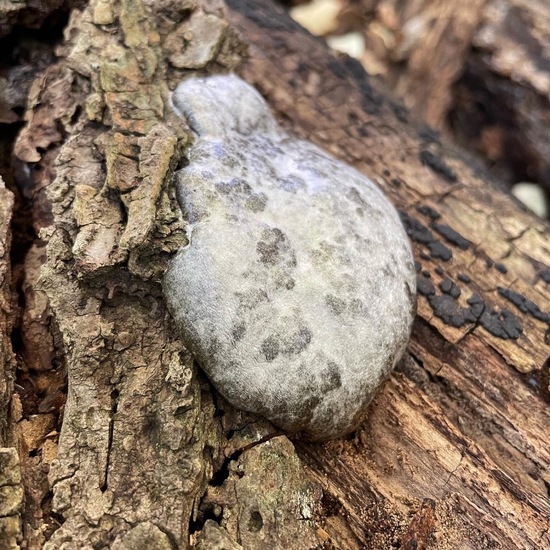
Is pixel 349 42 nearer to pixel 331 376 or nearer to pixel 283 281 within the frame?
pixel 283 281

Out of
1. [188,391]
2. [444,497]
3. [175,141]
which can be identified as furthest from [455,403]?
[175,141]

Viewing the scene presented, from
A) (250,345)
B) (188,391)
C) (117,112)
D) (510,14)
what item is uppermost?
(510,14)

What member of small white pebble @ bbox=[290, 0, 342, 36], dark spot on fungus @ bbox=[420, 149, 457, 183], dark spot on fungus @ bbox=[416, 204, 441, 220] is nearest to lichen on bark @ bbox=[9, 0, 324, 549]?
dark spot on fungus @ bbox=[416, 204, 441, 220]

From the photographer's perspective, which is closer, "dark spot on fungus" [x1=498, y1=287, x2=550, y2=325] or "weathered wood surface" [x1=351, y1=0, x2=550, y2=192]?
"dark spot on fungus" [x1=498, y1=287, x2=550, y2=325]

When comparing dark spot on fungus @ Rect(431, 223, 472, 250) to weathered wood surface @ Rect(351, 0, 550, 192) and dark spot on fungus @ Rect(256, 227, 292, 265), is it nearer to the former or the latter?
dark spot on fungus @ Rect(256, 227, 292, 265)

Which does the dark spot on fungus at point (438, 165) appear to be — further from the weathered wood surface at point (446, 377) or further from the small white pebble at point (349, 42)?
the small white pebble at point (349, 42)

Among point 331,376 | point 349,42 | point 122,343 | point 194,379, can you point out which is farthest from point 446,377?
point 349,42

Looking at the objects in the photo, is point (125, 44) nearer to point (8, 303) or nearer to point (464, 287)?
point (8, 303)
